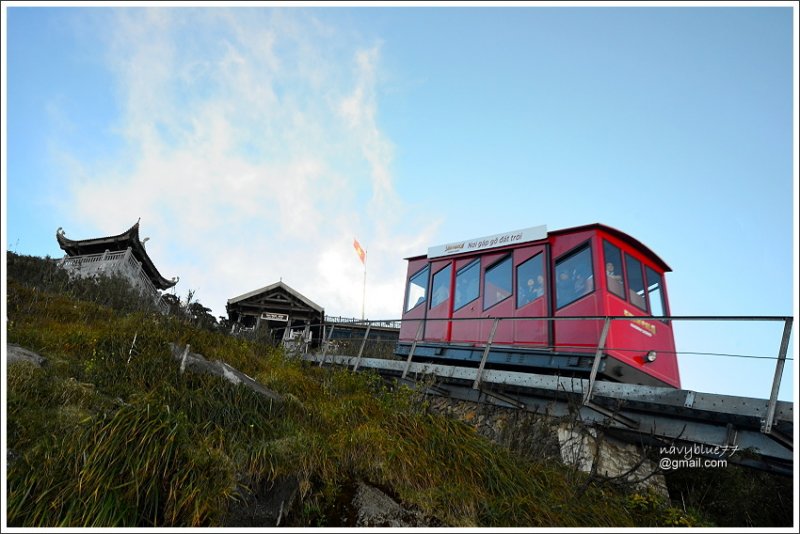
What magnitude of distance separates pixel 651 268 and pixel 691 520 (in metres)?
4.95

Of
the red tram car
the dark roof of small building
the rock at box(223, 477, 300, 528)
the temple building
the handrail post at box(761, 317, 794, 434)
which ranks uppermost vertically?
the temple building

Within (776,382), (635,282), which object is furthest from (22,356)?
(635,282)

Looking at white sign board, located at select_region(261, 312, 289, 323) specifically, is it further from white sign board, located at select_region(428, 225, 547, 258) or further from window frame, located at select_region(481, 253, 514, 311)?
window frame, located at select_region(481, 253, 514, 311)

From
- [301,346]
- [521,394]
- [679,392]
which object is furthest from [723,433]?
[301,346]

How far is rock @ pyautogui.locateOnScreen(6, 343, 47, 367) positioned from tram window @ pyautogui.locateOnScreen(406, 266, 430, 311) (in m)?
7.36

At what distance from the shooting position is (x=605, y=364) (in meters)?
7.09

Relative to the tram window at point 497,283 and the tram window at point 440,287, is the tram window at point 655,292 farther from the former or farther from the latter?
the tram window at point 440,287

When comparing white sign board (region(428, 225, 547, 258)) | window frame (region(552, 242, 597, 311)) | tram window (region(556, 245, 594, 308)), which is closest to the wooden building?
white sign board (region(428, 225, 547, 258))

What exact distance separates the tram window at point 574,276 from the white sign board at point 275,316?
39.9 ft

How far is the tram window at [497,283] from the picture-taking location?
30.7 feet

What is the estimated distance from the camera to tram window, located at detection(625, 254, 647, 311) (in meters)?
8.28

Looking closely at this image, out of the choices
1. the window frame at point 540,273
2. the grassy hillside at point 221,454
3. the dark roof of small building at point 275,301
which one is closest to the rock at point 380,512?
the grassy hillside at point 221,454

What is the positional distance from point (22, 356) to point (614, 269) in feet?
28.3

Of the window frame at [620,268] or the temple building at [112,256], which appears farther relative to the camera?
the temple building at [112,256]
